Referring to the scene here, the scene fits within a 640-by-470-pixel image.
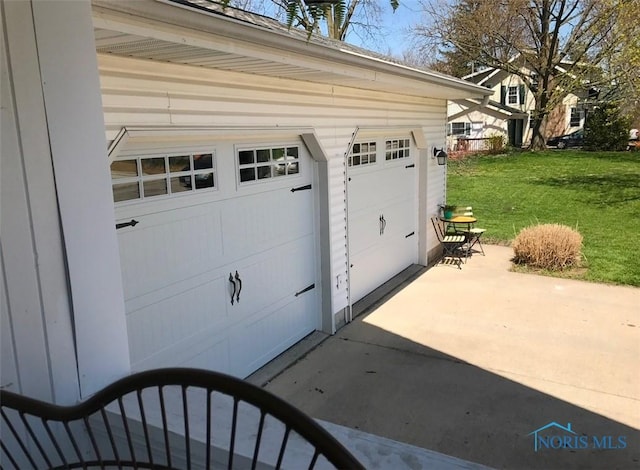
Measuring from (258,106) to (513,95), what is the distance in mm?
30865

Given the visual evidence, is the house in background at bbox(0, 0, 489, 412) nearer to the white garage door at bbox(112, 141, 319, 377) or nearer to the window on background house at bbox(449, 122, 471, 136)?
the white garage door at bbox(112, 141, 319, 377)

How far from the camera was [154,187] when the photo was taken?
12.4 ft

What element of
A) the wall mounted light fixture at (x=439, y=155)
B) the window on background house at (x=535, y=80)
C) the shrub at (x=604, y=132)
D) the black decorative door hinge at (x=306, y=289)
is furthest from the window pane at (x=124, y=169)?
the shrub at (x=604, y=132)

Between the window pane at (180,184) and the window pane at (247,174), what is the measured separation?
68cm

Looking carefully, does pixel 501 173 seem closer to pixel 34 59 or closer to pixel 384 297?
pixel 384 297

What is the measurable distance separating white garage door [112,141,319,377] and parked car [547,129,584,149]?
84.8ft

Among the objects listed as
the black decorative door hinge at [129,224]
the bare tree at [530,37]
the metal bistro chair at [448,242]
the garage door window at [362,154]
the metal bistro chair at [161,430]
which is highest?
the bare tree at [530,37]

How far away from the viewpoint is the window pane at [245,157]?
4633 mm

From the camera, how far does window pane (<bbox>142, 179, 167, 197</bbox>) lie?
3.70 meters

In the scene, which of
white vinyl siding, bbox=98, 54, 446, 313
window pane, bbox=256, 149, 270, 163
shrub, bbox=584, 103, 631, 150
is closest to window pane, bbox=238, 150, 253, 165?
window pane, bbox=256, 149, 270, 163

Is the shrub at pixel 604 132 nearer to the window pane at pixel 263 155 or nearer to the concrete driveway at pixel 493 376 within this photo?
the concrete driveway at pixel 493 376

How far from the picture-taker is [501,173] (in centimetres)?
1934

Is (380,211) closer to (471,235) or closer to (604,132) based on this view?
(471,235)

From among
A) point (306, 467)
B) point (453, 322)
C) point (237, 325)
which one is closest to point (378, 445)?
point (306, 467)
